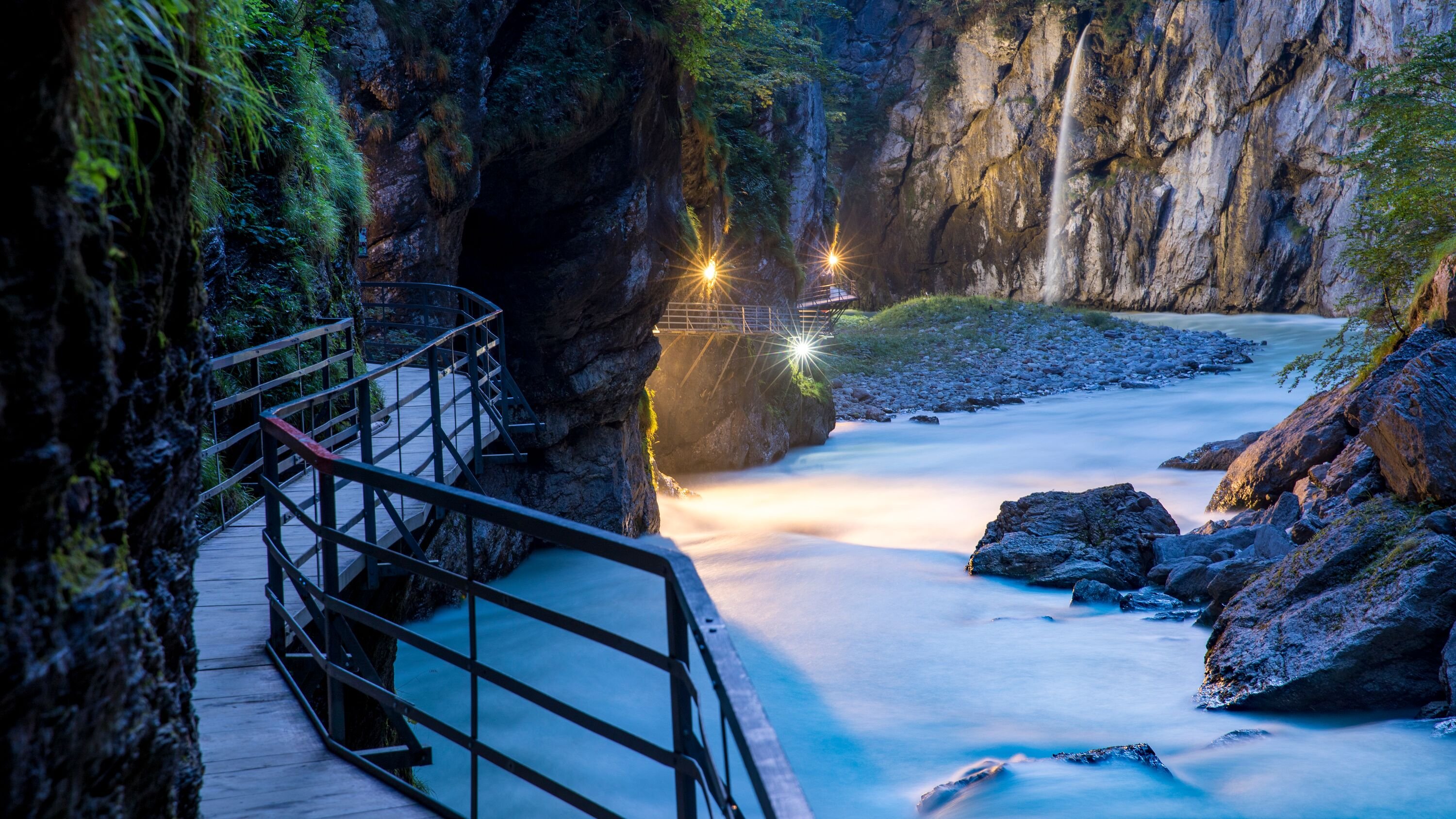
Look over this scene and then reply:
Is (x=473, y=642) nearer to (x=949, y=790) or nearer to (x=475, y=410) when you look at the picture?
(x=475, y=410)

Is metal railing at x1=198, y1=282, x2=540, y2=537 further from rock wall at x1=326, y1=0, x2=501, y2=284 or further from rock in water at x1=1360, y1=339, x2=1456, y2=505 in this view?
rock in water at x1=1360, y1=339, x2=1456, y2=505

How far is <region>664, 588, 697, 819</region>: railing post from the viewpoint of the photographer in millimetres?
1906

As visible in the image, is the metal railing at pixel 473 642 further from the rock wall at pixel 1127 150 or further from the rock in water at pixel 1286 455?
the rock wall at pixel 1127 150

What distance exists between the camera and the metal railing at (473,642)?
1620mm

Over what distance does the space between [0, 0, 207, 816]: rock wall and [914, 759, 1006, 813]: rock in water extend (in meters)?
5.71

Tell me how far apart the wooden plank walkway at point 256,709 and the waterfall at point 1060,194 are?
4895 cm

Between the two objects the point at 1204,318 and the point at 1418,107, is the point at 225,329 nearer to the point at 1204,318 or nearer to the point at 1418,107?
the point at 1418,107

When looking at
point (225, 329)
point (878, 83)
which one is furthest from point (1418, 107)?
point (878, 83)

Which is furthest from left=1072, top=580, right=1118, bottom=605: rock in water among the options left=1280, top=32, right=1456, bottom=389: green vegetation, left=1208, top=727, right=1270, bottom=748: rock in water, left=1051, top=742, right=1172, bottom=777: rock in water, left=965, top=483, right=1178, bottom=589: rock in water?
left=1280, top=32, right=1456, bottom=389: green vegetation

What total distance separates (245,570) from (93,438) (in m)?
3.37

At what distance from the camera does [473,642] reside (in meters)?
2.68

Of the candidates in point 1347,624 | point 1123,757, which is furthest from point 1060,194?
point 1123,757

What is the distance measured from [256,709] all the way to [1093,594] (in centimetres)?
958

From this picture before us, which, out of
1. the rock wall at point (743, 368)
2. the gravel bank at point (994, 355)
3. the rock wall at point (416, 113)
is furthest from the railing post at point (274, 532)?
the gravel bank at point (994, 355)
